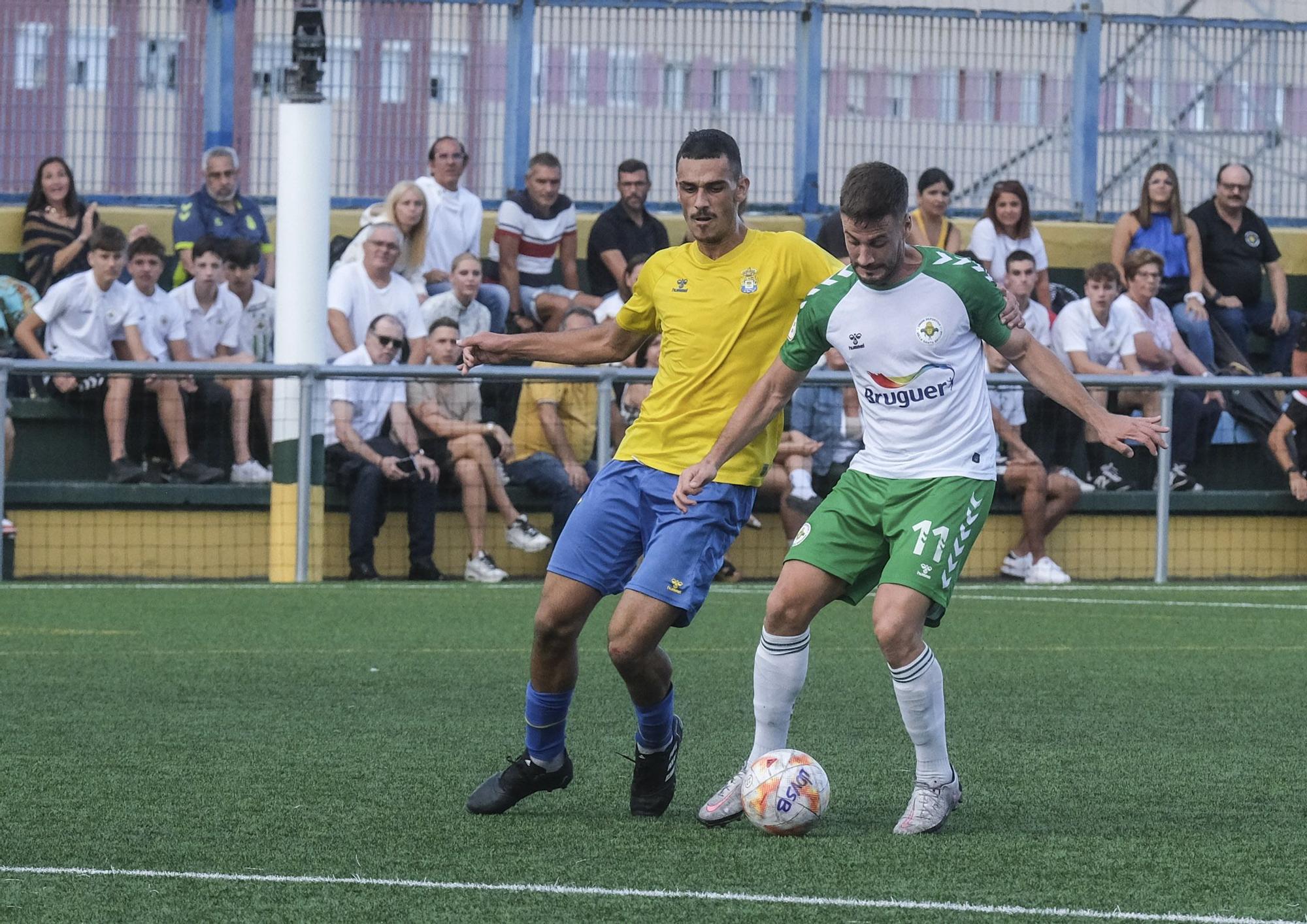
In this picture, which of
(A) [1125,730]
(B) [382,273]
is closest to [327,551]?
(B) [382,273]

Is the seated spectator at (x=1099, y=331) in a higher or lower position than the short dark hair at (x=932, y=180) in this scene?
lower

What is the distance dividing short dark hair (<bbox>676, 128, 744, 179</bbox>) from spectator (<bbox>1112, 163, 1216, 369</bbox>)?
9.71 meters

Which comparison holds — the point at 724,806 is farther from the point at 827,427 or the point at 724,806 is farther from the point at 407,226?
the point at 407,226

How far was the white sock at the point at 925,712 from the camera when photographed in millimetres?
5719

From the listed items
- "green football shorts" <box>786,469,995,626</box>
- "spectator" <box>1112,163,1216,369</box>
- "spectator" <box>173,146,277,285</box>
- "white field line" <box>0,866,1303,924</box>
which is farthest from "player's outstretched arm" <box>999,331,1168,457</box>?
"spectator" <box>1112,163,1216,369</box>

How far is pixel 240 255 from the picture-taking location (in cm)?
1355

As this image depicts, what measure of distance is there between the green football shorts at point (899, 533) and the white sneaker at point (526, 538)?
269 inches

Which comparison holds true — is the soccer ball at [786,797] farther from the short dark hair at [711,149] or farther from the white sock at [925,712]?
the short dark hair at [711,149]

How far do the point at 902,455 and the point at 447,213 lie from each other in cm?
887

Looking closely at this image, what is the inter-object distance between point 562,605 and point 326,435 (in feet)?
22.7

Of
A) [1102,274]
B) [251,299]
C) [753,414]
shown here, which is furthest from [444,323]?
[753,414]

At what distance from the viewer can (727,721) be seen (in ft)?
25.7

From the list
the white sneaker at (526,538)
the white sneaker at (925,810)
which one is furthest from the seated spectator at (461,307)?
the white sneaker at (925,810)

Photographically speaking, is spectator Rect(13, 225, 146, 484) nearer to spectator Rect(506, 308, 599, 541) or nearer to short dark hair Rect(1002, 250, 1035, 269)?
spectator Rect(506, 308, 599, 541)
